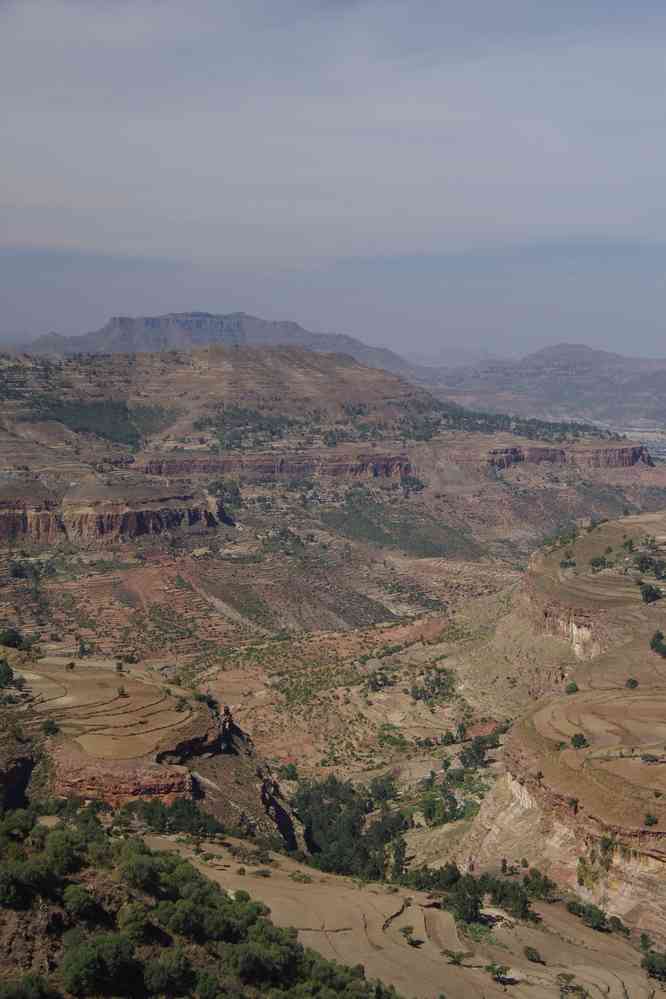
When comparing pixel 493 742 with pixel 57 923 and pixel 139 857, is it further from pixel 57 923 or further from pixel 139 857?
pixel 57 923

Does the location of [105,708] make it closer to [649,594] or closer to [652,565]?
[649,594]

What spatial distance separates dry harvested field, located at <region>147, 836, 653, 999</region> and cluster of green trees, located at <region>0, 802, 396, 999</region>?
2962 millimetres

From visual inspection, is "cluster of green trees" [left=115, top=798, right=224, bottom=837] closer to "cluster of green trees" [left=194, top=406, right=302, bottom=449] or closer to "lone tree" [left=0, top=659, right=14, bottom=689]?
"lone tree" [left=0, top=659, right=14, bottom=689]

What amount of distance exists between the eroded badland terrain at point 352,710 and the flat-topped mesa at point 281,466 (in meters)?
2.34

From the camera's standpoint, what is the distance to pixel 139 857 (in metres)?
34.4

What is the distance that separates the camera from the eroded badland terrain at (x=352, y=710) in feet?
135

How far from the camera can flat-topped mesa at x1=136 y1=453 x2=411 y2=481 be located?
168125 mm

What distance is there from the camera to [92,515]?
126438 mm

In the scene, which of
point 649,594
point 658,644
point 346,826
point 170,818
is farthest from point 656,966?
point 649,594

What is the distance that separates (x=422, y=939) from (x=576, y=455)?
161 metres

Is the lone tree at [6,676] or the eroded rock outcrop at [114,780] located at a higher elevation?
the lone tree at [6,676]

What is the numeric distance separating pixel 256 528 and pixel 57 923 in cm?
11598

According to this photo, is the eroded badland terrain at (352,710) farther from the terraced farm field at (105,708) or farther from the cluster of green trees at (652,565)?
the cluster of green trees at (652,565)

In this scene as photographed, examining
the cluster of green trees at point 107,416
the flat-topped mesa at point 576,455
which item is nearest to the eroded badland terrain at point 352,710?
the cluster of green trees at point 107,416
